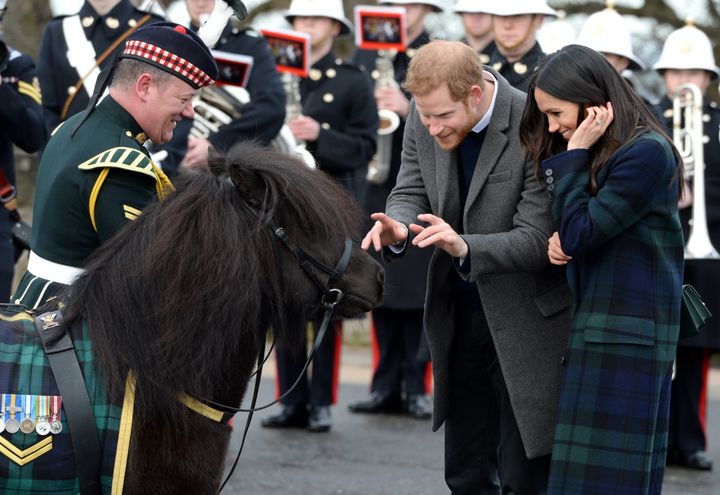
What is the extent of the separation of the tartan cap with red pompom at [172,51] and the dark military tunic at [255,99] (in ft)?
Result: 8.21

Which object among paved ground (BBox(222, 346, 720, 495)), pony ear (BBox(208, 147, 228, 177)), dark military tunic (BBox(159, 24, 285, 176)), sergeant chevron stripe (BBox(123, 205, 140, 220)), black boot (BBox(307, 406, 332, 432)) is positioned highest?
dark military tunic (BBox(159, 24, 285, 176))

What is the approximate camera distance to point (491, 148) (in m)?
4.29

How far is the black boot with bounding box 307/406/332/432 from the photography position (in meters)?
7.77

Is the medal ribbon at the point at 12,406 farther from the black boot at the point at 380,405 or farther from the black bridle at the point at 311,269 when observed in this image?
the black boot at the point at 380,405

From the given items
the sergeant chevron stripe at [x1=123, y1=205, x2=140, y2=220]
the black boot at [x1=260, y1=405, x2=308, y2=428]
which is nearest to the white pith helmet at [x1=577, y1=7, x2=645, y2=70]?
the black boot at [x1=260, y1=405, x2=308, y2=428]

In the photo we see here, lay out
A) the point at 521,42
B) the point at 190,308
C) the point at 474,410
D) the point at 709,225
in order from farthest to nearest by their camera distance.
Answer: the point at 709,225 → the point at 521,42 → the point at 474,410 → the point at 190,308

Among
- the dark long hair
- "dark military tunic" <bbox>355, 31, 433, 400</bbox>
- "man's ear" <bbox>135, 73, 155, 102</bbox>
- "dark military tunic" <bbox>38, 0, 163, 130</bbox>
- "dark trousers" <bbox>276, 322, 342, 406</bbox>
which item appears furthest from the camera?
"dark military tunic" <bbox>355, 31, 433, 400</bbox>

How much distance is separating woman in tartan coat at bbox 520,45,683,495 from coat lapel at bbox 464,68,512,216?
271mm

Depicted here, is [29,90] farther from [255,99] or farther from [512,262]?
[512,262]

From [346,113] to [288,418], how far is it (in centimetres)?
199

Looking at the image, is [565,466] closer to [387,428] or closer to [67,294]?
[67,294]

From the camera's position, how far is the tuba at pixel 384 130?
8.44 meters

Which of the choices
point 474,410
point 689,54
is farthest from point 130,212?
point 689,54

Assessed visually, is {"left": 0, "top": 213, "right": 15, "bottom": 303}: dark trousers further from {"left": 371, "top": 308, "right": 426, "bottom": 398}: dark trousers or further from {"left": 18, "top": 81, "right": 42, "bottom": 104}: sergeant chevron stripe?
{"left": 371, "top": 308, "right": 426, "bottom": 398}: dark trousers
